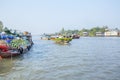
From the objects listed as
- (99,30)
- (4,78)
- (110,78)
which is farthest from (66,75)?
(99,30)

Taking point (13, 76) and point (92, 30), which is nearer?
point (13, 76)

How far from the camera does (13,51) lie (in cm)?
2484

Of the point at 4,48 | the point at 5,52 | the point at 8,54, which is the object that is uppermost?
the point at 4,48

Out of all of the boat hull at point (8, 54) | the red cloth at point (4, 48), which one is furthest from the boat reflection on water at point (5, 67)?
the red cloth at point (4, 48)

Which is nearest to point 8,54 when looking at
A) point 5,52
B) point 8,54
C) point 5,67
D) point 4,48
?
point 8,54

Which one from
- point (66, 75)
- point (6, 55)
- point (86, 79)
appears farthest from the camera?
point (6, 55)

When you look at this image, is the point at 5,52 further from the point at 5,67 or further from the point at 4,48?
the point at 5,67

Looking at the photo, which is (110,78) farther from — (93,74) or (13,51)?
(13,51)

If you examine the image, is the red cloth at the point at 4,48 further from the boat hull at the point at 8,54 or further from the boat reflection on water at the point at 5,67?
the boat reflection on water at the point at 5,67

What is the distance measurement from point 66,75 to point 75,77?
788mm

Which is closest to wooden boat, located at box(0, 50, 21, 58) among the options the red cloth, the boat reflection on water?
the red cloth

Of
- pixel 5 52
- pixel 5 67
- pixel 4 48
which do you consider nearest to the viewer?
pixel 5 67

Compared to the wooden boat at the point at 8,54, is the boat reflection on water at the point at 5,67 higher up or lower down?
lower down

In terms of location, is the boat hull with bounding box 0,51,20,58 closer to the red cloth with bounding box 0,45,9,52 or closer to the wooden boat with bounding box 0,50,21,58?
the wooden boat with bounding box 0,50,21,58
